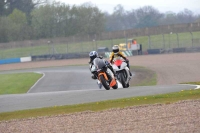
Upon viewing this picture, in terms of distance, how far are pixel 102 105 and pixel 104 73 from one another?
15.6ft

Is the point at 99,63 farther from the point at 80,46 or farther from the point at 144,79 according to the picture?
the point at 80,46

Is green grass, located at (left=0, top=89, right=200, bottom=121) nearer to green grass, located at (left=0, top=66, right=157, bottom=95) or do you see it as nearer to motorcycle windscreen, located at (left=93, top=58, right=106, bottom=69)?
motorcycle windscreen, located at (left=93, top=58, right=106, bottom=69)

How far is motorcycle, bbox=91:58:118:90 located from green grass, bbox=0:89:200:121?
12.6ft

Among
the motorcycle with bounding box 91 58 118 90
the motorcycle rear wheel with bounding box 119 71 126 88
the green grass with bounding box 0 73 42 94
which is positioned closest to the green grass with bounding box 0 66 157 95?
the green grass with bounding box 0 73 42 94

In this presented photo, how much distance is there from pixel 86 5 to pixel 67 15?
5.30 meters

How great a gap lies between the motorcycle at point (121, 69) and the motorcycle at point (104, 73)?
37 centimetres

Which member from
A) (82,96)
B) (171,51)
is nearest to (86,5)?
(171,51)

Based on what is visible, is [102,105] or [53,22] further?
[53,22]

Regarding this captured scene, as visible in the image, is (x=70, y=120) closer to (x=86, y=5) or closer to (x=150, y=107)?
(x=150, y=107)

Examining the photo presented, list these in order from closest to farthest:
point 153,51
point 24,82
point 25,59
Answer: point 24,82, point 153,51, point 25,59

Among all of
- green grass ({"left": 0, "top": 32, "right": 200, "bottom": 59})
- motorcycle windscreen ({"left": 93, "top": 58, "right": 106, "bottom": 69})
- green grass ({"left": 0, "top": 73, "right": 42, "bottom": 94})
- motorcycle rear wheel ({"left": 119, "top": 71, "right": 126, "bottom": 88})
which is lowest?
green grass ({"left": 0, "top": 73, "right": 42, "bottom": 94})

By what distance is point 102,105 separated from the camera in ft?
39.3

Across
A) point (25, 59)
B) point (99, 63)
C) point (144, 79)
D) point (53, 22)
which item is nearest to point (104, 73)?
point (99, 63)

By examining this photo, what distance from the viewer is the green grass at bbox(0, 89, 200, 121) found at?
1155cm
